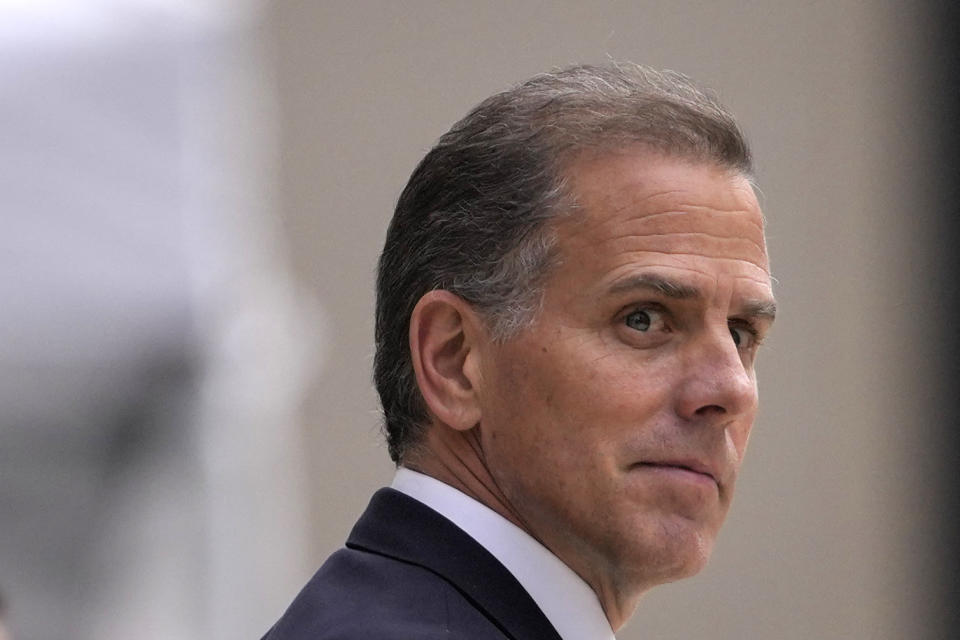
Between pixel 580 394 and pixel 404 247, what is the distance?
40 cm

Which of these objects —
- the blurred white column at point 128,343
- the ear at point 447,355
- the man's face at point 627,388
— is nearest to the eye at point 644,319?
the man's face at point 627,388

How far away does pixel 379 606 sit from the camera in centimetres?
187

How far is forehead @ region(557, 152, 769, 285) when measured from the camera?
215cm

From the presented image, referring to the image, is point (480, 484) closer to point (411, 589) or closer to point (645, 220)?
point (411, 589)

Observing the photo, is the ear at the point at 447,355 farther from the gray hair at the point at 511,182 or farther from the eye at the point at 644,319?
the eye at the point at 644,319

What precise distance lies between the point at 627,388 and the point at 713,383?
0.39 ft

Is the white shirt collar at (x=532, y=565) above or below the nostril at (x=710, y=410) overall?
below

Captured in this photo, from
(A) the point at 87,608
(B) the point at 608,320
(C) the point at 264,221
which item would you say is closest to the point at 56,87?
(C) the point at 264,221

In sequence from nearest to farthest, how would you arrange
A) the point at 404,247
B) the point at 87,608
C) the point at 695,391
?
the point at 695,391 → the point at 404,247 → the point at 87,608

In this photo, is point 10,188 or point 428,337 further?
point 10,188

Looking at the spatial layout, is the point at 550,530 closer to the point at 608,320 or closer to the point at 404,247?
the point at 608,320

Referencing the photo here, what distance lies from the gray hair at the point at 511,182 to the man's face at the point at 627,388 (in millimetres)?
35

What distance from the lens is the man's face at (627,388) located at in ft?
6.85

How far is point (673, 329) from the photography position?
2145 mm
